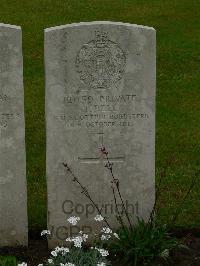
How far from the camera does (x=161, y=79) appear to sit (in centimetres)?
1228

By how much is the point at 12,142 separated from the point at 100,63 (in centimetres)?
107

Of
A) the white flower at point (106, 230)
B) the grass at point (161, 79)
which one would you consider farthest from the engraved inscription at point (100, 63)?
the grass at point (161, 79)

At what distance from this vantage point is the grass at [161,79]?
8.09 meters

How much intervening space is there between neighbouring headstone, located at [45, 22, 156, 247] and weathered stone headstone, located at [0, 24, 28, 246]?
0.82 feet

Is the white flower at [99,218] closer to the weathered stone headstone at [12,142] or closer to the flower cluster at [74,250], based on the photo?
the flower cluster at [74,250]

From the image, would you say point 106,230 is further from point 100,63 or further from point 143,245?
point 100,63

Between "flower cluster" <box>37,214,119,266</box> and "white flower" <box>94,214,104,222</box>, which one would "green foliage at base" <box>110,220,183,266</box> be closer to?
"flower cluster" <box>37,214,119,266</box>

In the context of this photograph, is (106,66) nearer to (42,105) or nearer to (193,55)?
(42,105)

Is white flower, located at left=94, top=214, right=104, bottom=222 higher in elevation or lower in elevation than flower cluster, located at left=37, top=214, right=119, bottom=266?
higher

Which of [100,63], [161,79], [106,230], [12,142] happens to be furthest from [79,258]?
[161,79]

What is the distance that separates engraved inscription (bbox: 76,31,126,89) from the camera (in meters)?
6.27

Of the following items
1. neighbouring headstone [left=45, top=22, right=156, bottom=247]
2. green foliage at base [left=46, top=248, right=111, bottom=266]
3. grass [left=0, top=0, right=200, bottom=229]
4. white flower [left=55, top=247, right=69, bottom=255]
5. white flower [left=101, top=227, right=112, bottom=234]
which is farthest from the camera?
grass [left=0, top=0, right=200, bottom=229]

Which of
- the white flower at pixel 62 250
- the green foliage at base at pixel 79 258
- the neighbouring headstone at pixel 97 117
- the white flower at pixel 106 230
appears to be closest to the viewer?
the white flower at pixel 62 250

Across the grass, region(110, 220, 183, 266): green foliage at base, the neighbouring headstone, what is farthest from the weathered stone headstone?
region(110, 220, 183, 266): green foliage at base
